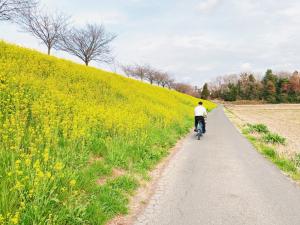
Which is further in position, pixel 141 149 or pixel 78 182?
pixel 141 149

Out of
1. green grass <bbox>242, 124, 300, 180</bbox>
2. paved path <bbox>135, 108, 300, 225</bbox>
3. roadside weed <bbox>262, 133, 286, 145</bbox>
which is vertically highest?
roadside weed <bbox>262, 133, 286, 145</bbox>

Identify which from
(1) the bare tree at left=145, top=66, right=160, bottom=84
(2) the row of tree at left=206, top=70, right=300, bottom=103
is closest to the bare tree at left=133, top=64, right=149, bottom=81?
(1) the bare tree at left=145, top=66, right=160, bottom=84

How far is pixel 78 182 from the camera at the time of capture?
17.8ft

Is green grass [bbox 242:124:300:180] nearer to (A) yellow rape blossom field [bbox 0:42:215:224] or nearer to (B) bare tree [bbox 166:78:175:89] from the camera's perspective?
(A) yellow rape blossom field [bbox 0:42:215:224]

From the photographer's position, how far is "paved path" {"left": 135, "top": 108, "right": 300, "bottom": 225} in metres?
4.93

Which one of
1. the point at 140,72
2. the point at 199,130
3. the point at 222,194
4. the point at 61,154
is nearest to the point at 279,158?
the point at 222,194

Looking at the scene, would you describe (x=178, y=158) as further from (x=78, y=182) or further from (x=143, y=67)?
(x=143, y=67)

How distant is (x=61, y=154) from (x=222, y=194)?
368cm

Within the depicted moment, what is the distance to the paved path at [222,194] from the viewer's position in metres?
4.93

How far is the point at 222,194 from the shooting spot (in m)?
6.12

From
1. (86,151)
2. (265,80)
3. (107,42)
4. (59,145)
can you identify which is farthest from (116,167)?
(265,80)

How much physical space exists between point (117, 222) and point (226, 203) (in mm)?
2211

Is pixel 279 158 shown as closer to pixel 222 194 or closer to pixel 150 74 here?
pixel 222 194

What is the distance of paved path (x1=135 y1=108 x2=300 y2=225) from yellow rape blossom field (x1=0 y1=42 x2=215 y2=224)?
0.75 m
